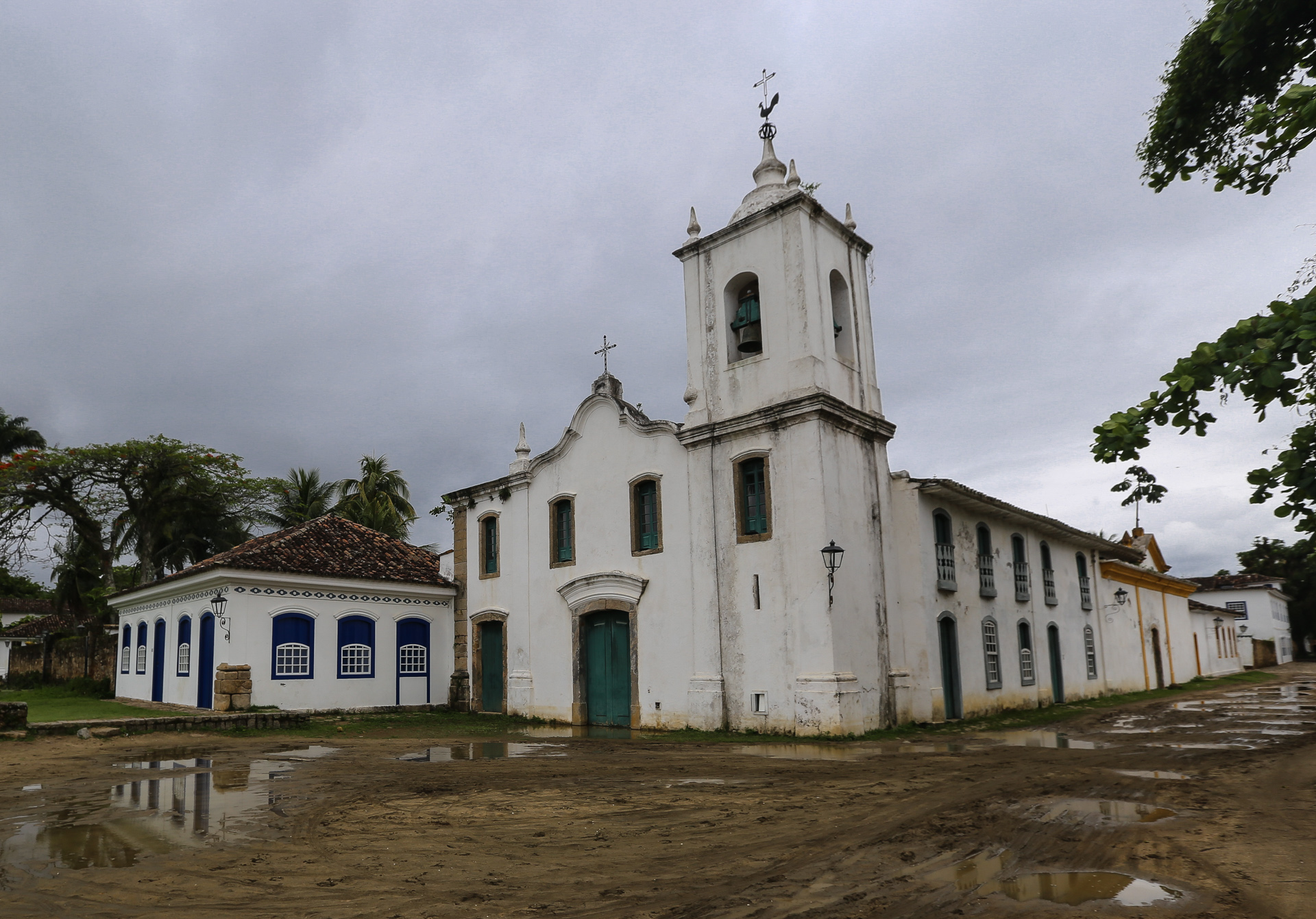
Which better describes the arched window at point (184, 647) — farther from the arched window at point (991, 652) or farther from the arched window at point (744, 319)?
the arched window at point (991, 652)

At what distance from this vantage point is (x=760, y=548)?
14.7 metres

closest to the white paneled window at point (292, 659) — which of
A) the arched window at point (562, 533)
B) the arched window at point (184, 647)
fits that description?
the arched window at point (184, 647)

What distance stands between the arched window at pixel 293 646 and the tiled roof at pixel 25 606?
4186 cm

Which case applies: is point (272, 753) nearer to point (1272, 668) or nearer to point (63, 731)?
point (63, 731)

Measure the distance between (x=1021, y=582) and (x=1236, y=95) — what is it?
15644 mm

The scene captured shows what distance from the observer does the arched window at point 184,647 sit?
63.2 feet

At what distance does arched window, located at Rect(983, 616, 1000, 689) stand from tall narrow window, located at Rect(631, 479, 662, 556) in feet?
23.5

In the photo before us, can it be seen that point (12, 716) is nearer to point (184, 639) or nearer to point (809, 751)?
point (184, 639)

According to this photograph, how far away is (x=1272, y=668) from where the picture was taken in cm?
4522

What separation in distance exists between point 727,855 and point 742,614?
357 inches

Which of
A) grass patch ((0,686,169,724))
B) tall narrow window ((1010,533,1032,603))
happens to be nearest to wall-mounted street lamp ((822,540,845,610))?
tall narrow window ((1010,533,1032,603))

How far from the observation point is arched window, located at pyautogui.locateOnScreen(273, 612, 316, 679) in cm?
1817

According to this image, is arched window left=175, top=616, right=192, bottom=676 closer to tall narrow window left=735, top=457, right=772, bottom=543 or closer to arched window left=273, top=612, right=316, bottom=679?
arched window left=273, top=612, right=316, bottom=679

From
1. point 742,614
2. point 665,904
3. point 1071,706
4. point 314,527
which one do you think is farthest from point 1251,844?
point 314,527
